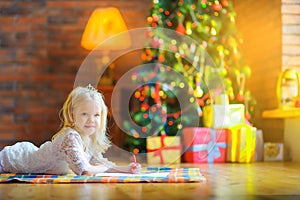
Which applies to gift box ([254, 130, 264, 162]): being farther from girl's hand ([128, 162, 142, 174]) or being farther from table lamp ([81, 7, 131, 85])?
girl's hand ([128, 162, 142, 174])

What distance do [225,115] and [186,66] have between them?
536mm

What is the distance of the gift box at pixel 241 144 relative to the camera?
377 cm

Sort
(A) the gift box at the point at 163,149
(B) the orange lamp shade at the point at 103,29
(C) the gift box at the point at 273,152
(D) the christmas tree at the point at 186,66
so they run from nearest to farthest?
(A) the gift box at the point at 163,149 < (C) the gift box at the point at 273,152 < (D) the christmas tree at the point at 186,66 < (B) the orange lamp shade at the point at 103,29

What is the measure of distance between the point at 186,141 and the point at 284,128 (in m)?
0.78

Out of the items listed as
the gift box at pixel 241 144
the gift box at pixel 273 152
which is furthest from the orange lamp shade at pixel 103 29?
the gift box at pixel 273 152

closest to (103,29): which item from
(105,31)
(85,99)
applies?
(105,31)

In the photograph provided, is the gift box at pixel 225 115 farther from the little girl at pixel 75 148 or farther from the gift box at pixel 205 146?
the little girl at pixel 75 148

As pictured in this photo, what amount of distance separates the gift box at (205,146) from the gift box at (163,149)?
0.09 m

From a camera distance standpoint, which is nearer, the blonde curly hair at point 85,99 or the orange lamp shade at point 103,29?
the blonde curly hair at point 85,99

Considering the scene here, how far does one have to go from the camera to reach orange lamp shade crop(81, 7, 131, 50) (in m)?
4.44

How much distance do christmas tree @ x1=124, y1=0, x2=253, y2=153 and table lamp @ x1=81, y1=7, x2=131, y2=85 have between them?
40 centimetres

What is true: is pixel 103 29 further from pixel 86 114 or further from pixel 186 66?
pixel 86 114

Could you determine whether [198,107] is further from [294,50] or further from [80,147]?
[80,147]

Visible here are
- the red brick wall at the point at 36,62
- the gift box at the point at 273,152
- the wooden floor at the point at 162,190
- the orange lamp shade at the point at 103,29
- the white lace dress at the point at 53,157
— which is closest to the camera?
the wooden floor at the point at 162,190
